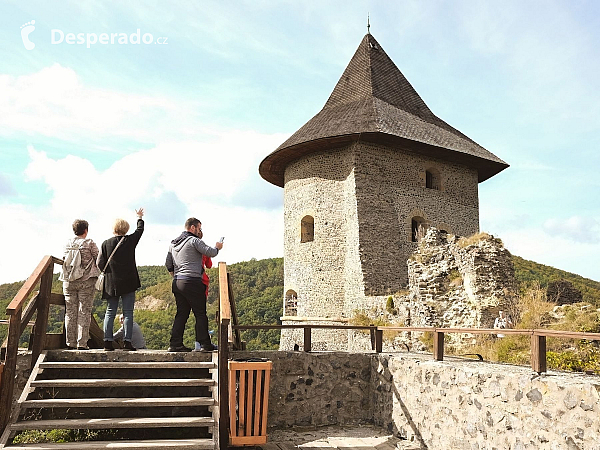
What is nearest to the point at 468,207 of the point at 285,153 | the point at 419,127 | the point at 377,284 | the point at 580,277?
the point at 419,127

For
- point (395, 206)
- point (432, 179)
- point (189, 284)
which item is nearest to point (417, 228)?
point (395, 206)

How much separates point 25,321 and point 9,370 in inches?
23.5

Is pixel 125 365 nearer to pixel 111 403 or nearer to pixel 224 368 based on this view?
pixel 111 403

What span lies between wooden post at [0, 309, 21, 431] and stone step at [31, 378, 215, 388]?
0.24m

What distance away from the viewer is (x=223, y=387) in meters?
5.23

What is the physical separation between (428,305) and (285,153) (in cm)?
861

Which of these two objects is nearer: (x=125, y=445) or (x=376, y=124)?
(x=125, y=445)

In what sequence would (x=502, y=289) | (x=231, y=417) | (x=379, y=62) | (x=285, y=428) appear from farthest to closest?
(x=379, y=62), (x=502, y=289), (x=285, y=428), (x=231, y=417)

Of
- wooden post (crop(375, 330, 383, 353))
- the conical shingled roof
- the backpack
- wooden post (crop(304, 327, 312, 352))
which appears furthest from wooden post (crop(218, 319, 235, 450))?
the conical shingled roof

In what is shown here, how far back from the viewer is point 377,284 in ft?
55.1

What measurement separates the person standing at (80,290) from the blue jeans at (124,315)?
0.23 m

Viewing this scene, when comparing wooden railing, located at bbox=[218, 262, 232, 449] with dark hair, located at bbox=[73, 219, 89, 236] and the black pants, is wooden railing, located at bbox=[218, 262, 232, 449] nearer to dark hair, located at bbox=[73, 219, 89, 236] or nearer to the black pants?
the black pants

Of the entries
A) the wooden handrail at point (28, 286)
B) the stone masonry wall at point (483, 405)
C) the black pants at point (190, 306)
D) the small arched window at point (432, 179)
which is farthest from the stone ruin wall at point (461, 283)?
the wooden handrail at point (28, 286)

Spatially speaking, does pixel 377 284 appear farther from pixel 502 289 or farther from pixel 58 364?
pixel 58 364
